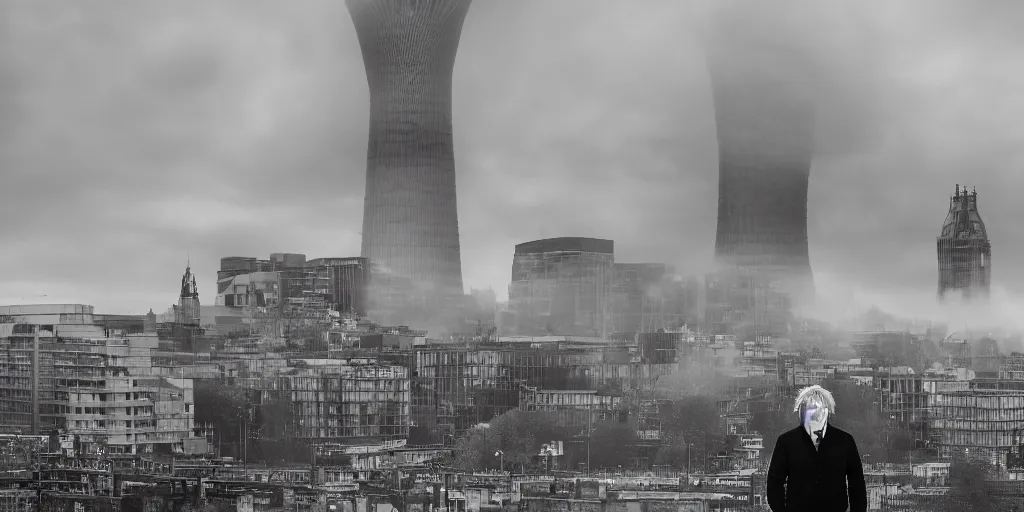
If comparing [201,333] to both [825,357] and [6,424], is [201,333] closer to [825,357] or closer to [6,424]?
[6,424]

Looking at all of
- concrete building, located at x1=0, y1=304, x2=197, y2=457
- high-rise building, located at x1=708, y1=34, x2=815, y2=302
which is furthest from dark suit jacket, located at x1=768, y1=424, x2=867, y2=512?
high-rise building, located at x1=708, y1=34, x2=815, y2=302

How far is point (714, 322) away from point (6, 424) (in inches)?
379

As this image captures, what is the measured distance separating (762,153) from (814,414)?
2592 cm

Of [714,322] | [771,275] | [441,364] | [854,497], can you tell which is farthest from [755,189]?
[854,497]

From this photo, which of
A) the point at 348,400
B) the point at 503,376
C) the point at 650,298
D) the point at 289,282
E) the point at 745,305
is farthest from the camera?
the point at 289,282

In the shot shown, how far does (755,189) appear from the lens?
2638 cm

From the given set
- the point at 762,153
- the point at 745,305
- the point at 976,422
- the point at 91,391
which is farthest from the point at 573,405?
the point at 762,153

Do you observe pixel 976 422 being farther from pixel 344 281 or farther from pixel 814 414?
pixel 814 414

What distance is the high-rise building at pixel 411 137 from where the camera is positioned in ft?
81.5

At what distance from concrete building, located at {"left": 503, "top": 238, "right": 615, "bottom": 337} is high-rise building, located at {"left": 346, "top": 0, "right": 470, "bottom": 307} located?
4311 mm

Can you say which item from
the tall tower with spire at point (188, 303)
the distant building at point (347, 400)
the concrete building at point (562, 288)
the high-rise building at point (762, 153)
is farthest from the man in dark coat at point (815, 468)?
the high-rise building at point (762, 153)

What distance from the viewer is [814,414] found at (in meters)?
2.62

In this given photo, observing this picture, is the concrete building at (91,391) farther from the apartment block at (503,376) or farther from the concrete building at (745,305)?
the concrete building at (745,305)

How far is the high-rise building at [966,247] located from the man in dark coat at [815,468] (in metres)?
16.3
